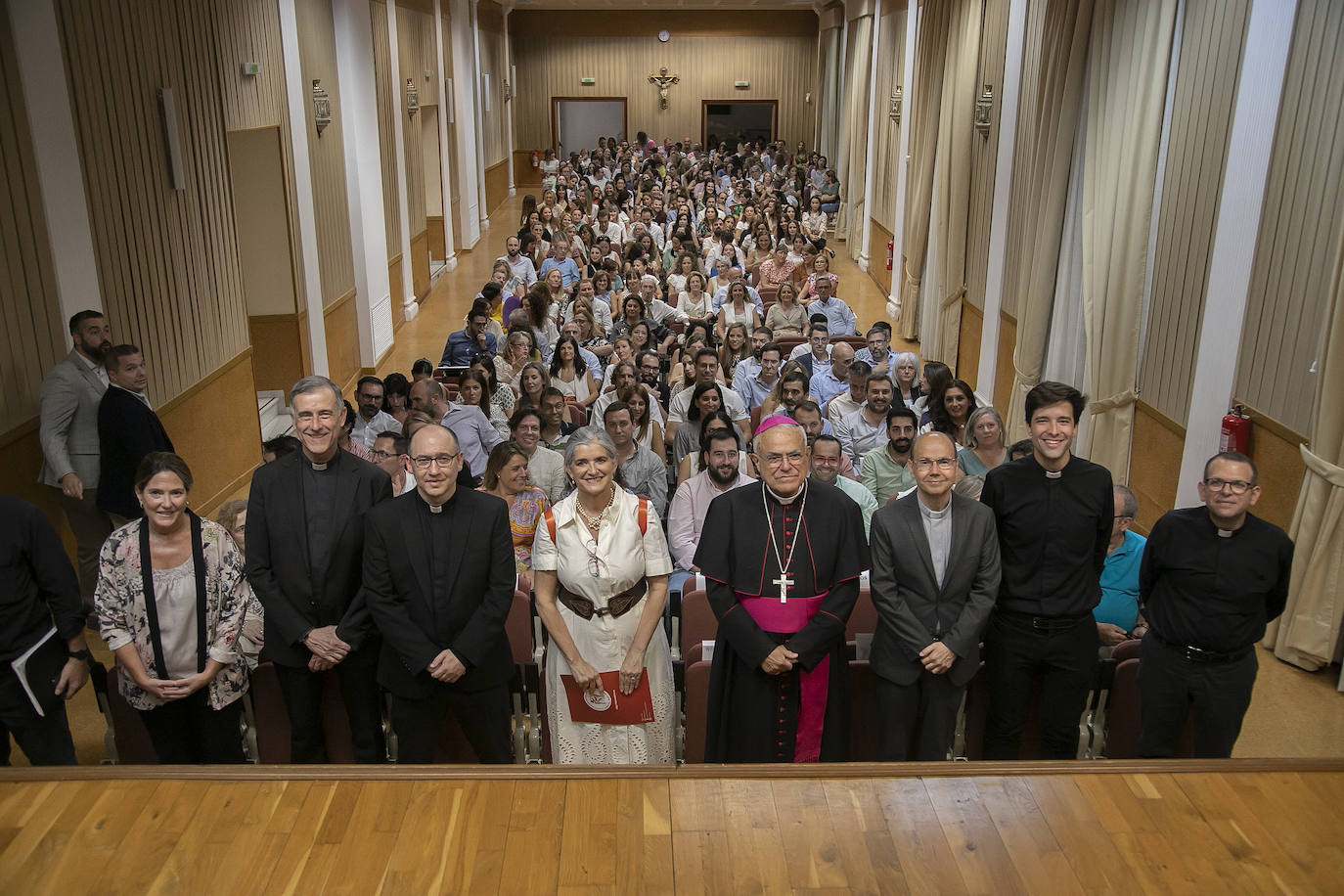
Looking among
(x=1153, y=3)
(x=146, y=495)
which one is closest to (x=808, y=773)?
(x=146, y=495)

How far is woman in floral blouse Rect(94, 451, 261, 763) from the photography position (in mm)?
3322

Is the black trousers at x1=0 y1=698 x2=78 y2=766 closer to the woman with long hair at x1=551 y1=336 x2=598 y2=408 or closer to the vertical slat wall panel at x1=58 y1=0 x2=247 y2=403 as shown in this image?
the vertical slat wall panel at x1=58 y1=0 x2=247 y2=403

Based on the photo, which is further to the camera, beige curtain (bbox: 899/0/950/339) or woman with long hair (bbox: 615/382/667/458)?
beige curtain (bbox: 899/0/950/339)

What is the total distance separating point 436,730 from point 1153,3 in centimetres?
592

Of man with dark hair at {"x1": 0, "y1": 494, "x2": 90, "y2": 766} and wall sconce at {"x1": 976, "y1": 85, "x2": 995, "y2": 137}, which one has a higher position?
wall sconce at {"x1": 976, "y1": 85, "x2": 995, "y2": 137}

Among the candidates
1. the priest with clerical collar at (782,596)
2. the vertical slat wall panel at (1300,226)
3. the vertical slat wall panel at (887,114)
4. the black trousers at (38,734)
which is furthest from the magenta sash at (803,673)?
the vertical slat wall panel at (887,114)

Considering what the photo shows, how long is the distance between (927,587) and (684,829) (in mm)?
1109

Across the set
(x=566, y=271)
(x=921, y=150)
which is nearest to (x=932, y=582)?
(x=566, y=271)

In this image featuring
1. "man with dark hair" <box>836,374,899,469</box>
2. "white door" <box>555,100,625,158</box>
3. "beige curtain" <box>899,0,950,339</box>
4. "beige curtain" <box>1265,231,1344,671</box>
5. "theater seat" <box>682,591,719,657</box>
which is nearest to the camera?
"theater seat" <box>682,591,719,657</box>

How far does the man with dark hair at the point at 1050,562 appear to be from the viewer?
138 inches

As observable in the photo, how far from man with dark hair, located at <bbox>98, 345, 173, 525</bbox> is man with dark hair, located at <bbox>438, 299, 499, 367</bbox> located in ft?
10.3

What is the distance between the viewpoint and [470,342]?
8328mm

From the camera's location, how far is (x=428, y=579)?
3406mm

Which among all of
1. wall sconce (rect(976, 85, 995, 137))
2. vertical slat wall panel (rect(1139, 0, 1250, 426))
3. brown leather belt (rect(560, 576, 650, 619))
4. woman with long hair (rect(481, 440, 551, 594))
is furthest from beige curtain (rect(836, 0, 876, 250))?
brown leather belt (rect(560, 576, 650, 619))
